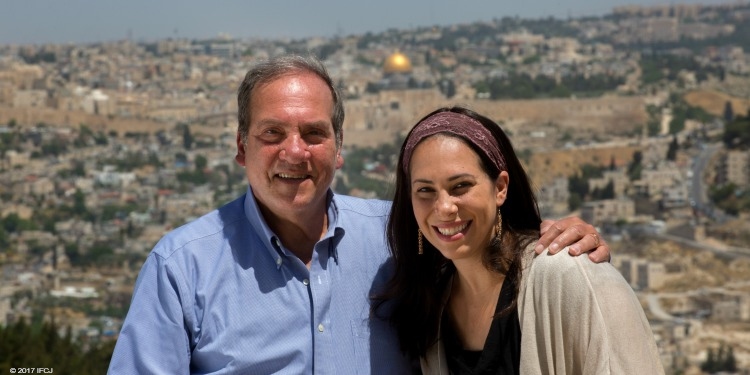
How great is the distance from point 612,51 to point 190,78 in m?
27.3

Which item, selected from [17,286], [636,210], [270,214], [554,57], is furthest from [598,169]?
[270,214]

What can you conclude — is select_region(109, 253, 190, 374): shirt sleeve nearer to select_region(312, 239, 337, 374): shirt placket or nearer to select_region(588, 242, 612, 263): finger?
select_region(312, 239, 337, 374): shirt placket

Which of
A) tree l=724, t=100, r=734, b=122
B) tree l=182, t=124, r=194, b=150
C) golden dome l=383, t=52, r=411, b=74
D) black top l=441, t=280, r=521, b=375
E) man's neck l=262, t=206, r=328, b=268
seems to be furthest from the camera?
golden dome l=383, t=52, r=411, b=74

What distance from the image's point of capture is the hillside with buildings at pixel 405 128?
33469mm

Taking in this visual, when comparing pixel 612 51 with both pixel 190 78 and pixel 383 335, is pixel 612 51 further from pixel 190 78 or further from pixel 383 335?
pixel 383 335

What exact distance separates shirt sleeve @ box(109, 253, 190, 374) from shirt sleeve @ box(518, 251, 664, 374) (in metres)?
0.58

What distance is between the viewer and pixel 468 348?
2145 millimetres

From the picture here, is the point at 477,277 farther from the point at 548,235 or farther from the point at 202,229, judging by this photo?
the point at 202,229

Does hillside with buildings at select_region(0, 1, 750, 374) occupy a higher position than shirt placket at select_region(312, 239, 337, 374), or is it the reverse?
shirt placket at select_region(312, 239, 337, 374)

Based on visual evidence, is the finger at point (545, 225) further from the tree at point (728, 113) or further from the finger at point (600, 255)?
the tree at point (728, 113)

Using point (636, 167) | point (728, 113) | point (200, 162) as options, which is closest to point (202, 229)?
point (636, 167)

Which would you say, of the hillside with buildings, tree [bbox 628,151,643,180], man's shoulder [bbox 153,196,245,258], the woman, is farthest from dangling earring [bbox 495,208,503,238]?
tree [bbox 628,151,643,180]

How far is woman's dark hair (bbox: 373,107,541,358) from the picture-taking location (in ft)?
6.82

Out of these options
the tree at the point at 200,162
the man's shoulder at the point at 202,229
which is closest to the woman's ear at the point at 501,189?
the man's shoulder at the point at 202,229
